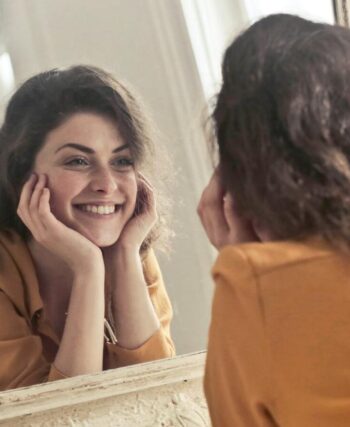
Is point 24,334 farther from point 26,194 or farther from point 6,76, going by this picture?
point 6,76

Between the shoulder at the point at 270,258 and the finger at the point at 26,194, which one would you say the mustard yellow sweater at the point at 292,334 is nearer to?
the shoulder at the point at 270,258

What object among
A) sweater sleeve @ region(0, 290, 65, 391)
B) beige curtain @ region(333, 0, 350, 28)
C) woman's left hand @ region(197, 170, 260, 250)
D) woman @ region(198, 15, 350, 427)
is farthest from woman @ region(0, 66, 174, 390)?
beige curtain @ region(333, 0, 350, 28)

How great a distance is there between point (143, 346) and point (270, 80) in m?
0.46

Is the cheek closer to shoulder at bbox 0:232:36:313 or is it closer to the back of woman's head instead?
shoulder at bbox 0:232:36:313

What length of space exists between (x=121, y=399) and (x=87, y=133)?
36 cm

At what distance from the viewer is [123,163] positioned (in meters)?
0.92

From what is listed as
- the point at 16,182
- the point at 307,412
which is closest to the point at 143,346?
the point at 16,182

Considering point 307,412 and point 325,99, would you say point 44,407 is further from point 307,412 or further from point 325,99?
point 325,99

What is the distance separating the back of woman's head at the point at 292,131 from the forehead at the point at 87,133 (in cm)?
32

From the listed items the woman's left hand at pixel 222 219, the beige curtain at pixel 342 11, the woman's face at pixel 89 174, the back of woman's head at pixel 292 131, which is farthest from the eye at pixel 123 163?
the beige curtain at pixel 342 11

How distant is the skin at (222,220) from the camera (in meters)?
0.66

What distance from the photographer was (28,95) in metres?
0.89

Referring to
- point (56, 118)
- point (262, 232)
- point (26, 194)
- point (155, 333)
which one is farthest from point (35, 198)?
point (262, 232)

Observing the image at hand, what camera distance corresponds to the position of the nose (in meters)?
0.90
